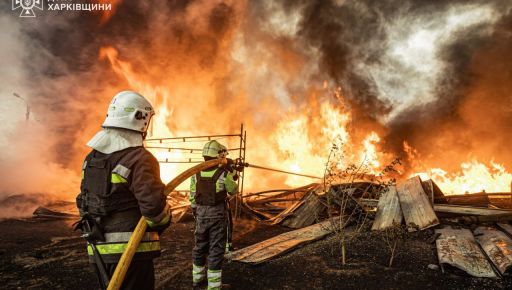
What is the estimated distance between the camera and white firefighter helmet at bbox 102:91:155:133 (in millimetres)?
2680

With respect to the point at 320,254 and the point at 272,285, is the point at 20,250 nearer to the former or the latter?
the point at 272,285

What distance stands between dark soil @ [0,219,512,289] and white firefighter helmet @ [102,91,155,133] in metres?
3.43

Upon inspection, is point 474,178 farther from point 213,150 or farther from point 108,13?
point 108,13

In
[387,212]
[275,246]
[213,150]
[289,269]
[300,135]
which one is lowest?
[289,269]

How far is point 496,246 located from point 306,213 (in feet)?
16.2

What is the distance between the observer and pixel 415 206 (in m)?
7.68

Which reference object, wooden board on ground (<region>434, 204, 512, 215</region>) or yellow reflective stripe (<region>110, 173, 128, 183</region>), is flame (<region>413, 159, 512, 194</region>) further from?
yellow reflective stripe (<region>110, 173, 128, 183</region>)

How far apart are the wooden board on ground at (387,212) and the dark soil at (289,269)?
623 millimetres

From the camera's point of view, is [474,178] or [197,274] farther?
[474,178]

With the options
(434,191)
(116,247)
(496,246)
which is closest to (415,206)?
(434,191)

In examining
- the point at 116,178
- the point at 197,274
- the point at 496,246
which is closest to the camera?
the point at 116,178

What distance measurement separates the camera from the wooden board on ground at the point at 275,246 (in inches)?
233

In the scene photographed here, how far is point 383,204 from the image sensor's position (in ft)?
27.1

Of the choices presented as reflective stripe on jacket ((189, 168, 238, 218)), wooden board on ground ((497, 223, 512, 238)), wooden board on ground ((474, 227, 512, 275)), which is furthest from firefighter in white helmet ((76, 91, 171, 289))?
wooden board on ground ((497, 223, 512, 238))
